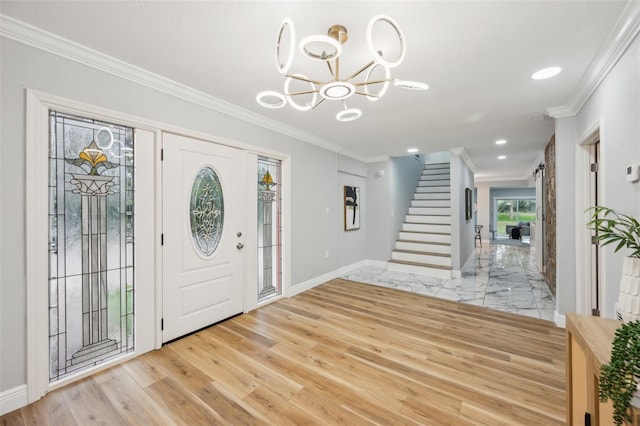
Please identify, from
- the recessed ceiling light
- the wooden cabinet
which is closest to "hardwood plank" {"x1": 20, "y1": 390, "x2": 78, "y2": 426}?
the wooden cabinet

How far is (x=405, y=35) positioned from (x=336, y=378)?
2.59 metres

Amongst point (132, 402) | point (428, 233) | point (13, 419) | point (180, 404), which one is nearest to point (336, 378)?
point (180, 404)

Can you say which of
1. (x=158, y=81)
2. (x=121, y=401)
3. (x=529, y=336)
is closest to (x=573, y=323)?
(x=529, y=336)

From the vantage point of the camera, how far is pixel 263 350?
2508 mm

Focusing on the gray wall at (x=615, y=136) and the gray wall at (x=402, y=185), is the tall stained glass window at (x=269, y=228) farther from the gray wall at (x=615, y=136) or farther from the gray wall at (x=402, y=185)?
the gray wall at (x=615, y=136)

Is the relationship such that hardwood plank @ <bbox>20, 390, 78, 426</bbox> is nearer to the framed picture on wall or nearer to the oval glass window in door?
the oval glass window in door

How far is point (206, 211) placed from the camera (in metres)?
2.95

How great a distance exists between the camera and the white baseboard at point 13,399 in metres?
1.71

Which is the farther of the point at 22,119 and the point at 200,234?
the point at 200,234

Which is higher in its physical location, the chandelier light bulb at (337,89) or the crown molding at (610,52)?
the crown molding at (610,52)

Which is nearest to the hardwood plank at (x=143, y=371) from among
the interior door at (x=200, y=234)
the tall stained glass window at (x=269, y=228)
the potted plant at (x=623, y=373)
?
the interior door at (x=200, y=234)

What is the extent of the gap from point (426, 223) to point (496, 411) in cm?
510

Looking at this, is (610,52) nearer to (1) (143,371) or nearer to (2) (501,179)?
(1) (143,371)

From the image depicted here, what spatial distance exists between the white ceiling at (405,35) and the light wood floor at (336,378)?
2520 mm
